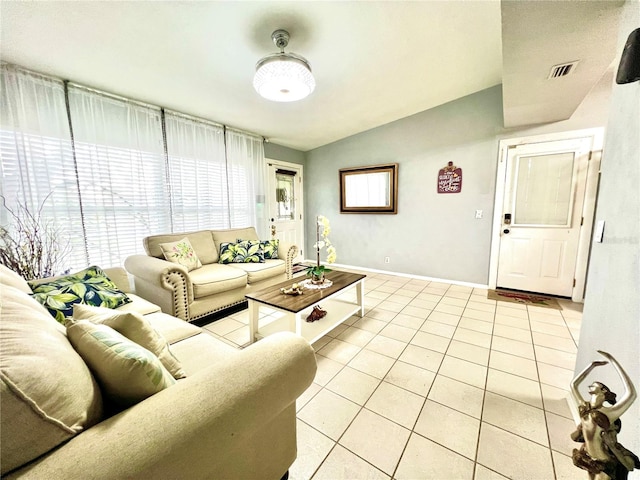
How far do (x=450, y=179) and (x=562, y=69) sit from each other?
1.79 m

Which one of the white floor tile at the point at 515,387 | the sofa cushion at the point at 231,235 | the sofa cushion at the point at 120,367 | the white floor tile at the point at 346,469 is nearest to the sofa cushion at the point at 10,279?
the sofa cushion at the point at 120,367

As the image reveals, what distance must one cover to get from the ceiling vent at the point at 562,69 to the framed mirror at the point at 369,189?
2.15 metres

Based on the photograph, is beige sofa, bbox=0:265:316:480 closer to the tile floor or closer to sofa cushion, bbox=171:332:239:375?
sofa cushion, bbox=171:332:239:375

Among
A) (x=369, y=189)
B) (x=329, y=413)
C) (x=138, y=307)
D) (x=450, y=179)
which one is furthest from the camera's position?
(x=369, y=189)

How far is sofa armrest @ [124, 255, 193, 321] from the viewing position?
7.11ft

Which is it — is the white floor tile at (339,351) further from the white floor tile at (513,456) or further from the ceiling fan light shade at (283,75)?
the ceiling fan light shade at (283,75)

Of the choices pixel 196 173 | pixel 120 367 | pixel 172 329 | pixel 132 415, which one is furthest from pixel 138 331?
pixel 196 173

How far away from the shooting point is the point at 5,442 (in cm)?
46

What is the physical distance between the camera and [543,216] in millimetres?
3150

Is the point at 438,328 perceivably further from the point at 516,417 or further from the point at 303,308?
the point at 303,308

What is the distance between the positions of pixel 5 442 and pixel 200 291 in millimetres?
2007

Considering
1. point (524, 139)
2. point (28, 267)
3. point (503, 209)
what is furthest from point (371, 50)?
point (28, 267)

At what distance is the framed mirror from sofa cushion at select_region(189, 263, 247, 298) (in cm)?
252

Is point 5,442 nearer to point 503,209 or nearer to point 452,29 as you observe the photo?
point 452,29
